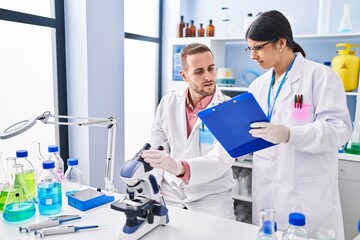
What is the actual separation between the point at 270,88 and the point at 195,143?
48cm

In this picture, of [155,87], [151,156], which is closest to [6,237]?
[151,156]

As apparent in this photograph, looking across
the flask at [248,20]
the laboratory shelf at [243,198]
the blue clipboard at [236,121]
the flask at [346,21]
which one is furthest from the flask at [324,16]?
the blue clipboard at [236,121]

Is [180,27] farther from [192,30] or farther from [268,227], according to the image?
[268,227]

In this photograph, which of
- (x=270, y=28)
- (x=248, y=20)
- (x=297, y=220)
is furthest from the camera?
(x=248, y=20)

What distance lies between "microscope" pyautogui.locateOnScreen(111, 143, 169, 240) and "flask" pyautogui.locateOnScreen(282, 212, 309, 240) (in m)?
0.45

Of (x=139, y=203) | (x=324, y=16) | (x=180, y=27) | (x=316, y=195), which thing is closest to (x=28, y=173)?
(x=139, y=203)

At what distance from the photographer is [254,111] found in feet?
4.25

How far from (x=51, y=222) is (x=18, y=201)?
187 mm

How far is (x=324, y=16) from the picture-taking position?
249cm

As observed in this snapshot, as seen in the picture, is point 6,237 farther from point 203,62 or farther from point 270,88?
point 270,88

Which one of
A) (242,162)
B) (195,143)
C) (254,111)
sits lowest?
(242,162)

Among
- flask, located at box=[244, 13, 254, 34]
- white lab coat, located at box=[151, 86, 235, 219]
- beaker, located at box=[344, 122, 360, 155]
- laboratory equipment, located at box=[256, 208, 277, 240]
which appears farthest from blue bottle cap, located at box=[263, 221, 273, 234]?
flask, located at box=[244, 13, 254, 34]

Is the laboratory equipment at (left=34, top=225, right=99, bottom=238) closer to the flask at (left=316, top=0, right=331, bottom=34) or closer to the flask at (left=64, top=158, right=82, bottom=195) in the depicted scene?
the flask at (left=64, top=158, right=82, bottom=195)

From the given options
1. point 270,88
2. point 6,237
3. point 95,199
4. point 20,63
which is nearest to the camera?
point 6,237
